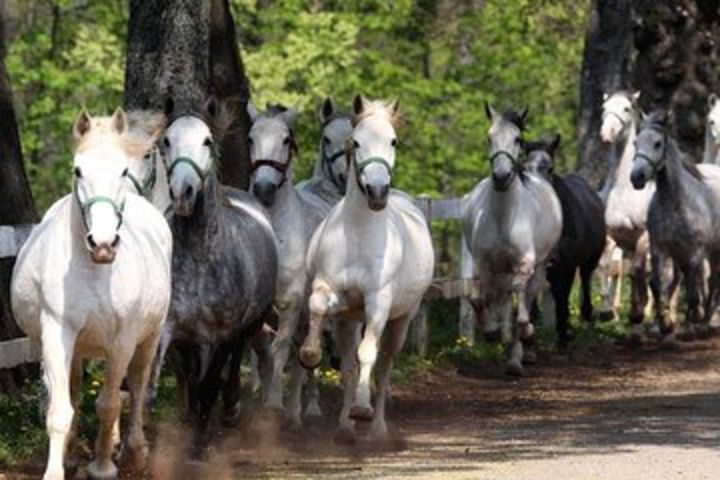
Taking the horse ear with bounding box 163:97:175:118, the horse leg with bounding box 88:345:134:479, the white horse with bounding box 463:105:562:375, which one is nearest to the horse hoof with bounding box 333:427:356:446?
the horse ear with bounding box 163:97:175:118

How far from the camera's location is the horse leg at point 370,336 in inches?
555

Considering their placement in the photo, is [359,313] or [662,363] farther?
[662,363]

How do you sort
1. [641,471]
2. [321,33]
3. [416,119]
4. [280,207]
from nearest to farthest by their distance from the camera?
[641,471]
[280,207]
[321,33]
[416,119]

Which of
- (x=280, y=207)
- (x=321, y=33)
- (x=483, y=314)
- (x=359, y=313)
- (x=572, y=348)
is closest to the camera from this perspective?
(x=359, y=313)

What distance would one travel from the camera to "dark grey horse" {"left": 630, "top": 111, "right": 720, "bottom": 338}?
2373 cm

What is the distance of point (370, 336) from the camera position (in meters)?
14.5

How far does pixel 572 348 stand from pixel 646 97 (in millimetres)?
7671

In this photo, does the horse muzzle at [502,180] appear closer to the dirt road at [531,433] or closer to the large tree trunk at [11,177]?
the dirt road at [531,433]

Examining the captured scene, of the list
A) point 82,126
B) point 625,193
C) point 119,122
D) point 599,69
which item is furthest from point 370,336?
point 599,69

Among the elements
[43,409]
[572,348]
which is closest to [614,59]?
[572,348]

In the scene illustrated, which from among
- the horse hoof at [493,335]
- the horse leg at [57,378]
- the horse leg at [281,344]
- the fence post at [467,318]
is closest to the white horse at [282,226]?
the horse leg at [281,344]

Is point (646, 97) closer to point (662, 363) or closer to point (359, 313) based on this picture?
point (662, 363)

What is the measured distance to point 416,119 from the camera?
4512 centimetres

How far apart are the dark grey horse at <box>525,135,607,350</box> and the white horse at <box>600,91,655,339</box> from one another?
2.17 ft
